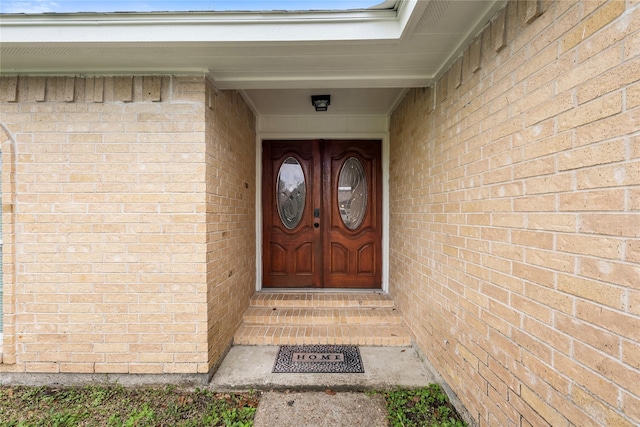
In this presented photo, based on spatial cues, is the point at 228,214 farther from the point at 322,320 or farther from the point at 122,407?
the point at 122,407

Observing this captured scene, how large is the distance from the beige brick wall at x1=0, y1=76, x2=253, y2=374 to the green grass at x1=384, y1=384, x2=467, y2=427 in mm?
1468

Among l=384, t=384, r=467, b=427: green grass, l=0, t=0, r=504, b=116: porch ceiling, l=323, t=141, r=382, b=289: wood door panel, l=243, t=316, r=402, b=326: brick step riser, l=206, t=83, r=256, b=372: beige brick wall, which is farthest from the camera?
l=323, t=141, r=382, b=289: wood door panel

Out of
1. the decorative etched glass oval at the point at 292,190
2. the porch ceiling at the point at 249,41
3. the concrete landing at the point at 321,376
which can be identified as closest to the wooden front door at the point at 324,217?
the decorative etched glass oval at the point at 292,190

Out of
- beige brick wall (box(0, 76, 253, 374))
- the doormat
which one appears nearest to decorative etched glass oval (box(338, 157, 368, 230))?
the doormat

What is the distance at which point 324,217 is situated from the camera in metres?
3.79

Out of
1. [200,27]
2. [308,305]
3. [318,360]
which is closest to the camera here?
[200,27]

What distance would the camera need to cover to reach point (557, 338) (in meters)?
1.17

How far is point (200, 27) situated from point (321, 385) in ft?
8.67

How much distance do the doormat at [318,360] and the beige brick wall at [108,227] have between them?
70 centimetres

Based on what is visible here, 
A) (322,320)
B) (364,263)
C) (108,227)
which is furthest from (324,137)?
(108,227)

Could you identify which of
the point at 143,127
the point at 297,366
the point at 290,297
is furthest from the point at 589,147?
the point at 290,297

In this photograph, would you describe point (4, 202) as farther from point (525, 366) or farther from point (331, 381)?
point (525, 366)

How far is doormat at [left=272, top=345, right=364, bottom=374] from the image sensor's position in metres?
2.36

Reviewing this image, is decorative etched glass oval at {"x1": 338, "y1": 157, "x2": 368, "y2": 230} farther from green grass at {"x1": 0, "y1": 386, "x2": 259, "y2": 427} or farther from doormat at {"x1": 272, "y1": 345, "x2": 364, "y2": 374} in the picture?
green grass at {"x1": 0, "y1": 386, "x2": 259, "y2": 427}
